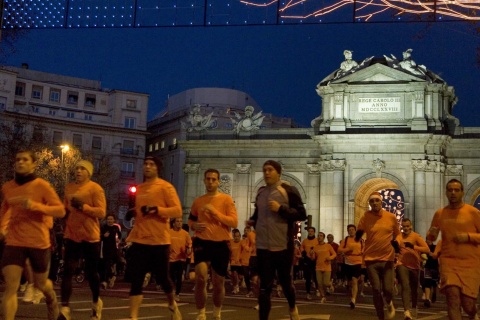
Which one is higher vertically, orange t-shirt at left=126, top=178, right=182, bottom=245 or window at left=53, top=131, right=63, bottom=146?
window at left=53, top=131, right=63, bottom=146

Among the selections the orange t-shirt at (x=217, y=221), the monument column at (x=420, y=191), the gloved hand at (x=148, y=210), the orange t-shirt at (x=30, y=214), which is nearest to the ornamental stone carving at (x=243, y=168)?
the monument column at (x=420, y=191)

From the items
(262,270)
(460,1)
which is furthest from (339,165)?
(262,270)

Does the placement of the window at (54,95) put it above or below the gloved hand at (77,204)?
above

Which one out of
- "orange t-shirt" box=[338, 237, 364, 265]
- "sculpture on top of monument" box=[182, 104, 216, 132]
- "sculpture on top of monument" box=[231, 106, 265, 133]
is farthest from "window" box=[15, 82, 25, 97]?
"orange t-shirt" box=[338, 237, 364, 265]

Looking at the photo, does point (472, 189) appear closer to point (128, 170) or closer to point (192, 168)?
point (192, 168)

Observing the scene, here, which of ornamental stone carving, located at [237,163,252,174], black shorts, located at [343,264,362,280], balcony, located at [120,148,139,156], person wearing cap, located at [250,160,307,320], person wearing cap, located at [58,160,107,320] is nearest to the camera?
person wearing cap, located at [250,160,307,320]

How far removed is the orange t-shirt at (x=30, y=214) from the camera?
30.7 feet

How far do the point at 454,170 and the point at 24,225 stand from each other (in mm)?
39901

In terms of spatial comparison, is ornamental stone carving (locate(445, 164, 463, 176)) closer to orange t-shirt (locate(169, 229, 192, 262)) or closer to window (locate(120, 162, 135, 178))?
orange t-shirt (locate(169, 229, 192, 262))

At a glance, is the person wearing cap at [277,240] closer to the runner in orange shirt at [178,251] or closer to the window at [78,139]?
the runner in orange shirt at [178,251]

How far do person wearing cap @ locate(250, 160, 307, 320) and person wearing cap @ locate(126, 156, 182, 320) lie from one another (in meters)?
1.28

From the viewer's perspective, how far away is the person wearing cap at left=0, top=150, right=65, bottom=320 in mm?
9156

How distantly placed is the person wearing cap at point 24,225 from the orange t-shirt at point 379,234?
5.79 meters

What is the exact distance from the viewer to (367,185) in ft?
156
